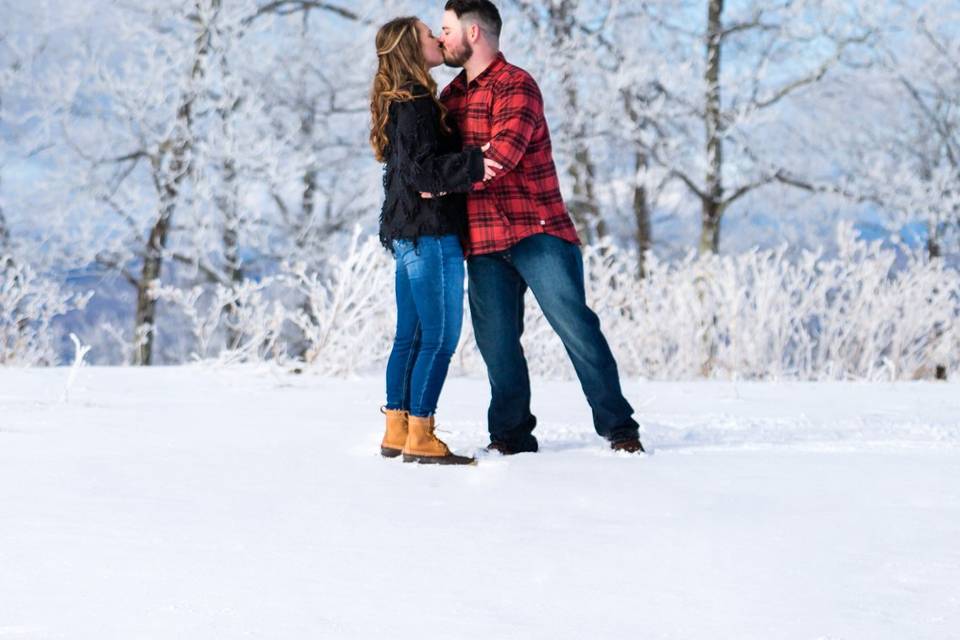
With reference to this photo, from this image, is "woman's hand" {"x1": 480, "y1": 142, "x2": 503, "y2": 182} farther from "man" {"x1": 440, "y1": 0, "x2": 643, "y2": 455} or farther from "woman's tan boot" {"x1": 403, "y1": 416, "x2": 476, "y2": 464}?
"woman's tan boot" {"x1": 403, "y1": 416, "x2": 476, "y2": 464}

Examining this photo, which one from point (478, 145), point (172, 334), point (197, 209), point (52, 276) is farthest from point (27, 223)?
point (478, 145)

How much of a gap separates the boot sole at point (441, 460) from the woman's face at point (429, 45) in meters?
1.15

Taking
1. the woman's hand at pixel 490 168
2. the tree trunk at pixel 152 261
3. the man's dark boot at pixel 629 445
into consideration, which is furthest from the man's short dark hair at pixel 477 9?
the tree trunk at pixel 152 261

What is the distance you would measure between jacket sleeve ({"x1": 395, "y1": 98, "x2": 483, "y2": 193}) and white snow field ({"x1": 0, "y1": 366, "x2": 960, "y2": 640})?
0.82 m

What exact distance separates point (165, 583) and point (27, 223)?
12253 mm

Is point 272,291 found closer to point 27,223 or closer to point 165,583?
point 27,223

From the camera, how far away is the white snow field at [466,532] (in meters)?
1.64

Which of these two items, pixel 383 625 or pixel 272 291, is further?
pixel 272 291

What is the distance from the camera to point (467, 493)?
105 inches

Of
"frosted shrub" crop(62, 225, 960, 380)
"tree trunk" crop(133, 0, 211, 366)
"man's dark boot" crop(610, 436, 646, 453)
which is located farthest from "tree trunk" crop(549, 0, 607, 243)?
"man's dark boot" crop(610, 436, 646, 453)

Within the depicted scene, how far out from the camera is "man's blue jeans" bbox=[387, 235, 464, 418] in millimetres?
3172

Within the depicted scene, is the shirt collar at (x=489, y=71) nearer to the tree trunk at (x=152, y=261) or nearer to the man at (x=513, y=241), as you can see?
the man at (x=513, y=241)

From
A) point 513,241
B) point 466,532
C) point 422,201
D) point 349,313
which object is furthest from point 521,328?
point 349,313

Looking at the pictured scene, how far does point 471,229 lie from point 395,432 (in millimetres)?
674
